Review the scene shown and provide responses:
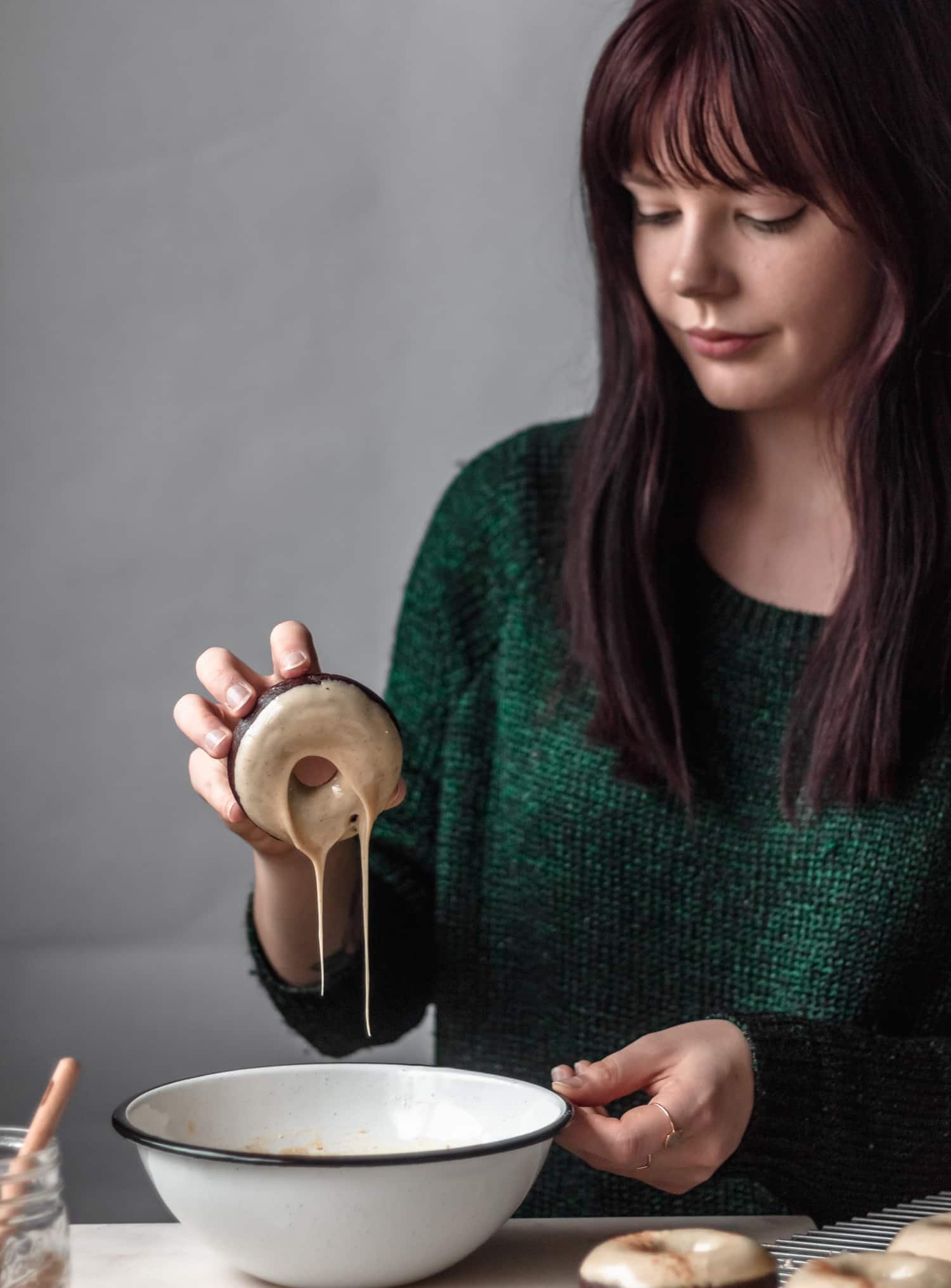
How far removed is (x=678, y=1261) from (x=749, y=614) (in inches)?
27.5

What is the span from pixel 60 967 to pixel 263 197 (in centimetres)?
112

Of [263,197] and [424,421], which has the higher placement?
[263,197]

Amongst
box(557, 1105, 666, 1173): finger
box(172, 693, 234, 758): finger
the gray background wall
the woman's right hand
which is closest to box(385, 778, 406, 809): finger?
the woman's right hand

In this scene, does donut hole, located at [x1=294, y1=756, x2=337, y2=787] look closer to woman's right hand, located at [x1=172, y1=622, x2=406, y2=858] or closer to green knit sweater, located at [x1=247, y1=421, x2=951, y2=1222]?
woman's right hand, located at [x1=172, y1=622, x2=406, y2=858]

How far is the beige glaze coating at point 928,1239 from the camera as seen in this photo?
0.65 meters

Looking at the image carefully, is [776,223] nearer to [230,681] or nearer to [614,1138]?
[230,681]

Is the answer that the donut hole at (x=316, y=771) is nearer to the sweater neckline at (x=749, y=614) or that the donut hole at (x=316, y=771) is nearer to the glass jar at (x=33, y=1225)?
the glass jar at (x=33, y=1225)

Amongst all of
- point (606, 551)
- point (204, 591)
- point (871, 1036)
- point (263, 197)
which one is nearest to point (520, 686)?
point (606, 551)

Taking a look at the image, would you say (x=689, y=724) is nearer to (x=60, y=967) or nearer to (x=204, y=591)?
(x=204, y=591)

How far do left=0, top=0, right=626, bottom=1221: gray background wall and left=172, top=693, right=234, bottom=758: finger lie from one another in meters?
1.16

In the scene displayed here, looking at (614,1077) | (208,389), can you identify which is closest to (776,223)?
(614,1077)

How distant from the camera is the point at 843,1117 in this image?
100 centimetres

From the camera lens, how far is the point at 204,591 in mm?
2049

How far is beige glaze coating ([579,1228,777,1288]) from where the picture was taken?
0.59 meters
